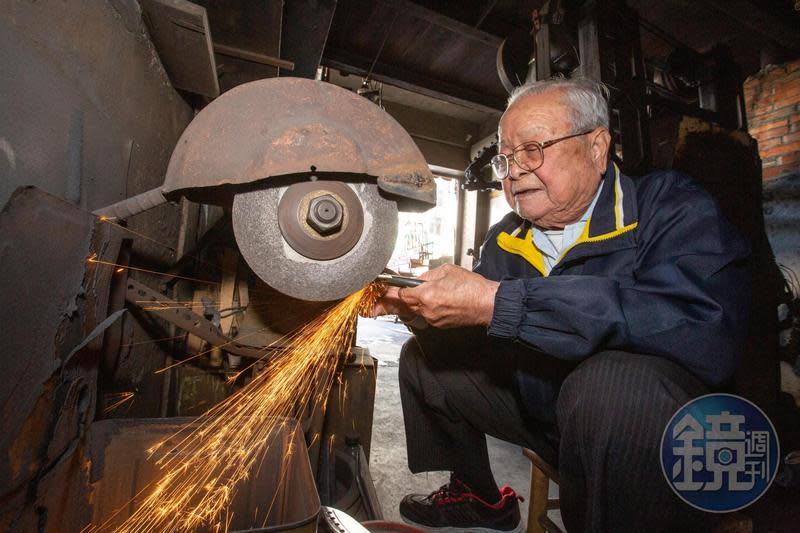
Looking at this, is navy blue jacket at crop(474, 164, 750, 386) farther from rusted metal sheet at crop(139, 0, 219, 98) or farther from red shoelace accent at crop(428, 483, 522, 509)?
rusted metal sheet at crop(139, 0, 219, 98)

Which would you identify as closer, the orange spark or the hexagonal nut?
the hexagonal nut

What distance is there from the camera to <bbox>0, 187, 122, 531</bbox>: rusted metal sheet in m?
0.71

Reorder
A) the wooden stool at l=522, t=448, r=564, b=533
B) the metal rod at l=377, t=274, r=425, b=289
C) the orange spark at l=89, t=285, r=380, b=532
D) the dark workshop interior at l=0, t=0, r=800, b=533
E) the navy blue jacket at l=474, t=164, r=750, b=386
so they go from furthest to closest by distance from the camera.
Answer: the wooden stool at l=522, t=448, r=564, b=533 → the orange spark at l=89, t=285, r=380, b=532 → the metal rod at l=377, t=274, r=425, b=289 → the navy blue jacket at l=474, t=164, r=750, b=386 → the dark workshop interior at l=0, t=0, r=800, b=533

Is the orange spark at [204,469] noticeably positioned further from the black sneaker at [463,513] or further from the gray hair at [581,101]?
the gray hair at [581,101]

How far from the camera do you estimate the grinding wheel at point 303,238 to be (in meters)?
1.10

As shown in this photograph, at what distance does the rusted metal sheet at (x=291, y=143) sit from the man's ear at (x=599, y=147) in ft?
2.91

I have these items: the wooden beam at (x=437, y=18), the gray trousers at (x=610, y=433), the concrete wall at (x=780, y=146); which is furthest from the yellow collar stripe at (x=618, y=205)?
the concrete wall at (x=780, y=146)

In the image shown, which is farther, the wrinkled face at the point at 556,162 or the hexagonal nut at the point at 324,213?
the wrinkled face at the point at 556,162

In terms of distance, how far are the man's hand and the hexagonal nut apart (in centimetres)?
40

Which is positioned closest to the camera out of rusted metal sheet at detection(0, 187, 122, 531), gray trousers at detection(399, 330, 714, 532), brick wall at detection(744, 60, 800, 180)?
rusted metal sheet at detection(0, 187, 122, 531)

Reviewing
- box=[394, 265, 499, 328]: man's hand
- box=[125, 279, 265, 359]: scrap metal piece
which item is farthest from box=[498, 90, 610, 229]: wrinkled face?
box=[125, 279, 265, 359]: scrap metal piece

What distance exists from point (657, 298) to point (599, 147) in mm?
763

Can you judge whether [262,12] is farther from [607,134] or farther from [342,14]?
[342,14]

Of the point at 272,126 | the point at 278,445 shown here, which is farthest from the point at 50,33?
the point at 278,445
